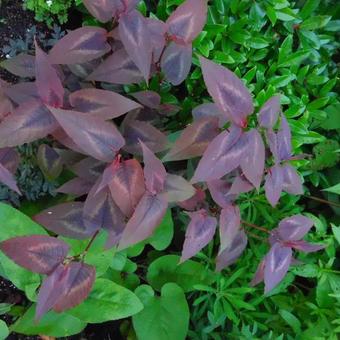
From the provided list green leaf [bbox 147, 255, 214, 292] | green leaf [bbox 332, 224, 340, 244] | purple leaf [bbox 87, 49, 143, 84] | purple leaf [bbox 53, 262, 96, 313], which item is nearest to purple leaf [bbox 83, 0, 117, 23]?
purple leaf [bbox 87, 49, 143, 84]

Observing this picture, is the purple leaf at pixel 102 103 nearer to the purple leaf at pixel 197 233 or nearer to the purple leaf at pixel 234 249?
the purple leaf at pixel 197 233

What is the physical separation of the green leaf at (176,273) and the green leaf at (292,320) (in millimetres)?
248

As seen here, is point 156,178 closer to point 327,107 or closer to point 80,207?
point 80,207

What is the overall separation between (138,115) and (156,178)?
342 mm

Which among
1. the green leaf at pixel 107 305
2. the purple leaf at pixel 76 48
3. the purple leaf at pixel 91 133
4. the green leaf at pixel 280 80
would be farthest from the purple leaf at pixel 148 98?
the green leaf at pixel 107 305

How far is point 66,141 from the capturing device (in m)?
1.29

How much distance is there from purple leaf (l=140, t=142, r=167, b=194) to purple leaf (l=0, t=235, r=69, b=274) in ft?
0.79

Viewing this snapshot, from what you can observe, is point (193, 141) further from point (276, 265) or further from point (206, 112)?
point (276, 265)

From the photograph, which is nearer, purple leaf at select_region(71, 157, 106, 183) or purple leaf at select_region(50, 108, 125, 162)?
purple leaf at select_region(50, 108, 125, 162)

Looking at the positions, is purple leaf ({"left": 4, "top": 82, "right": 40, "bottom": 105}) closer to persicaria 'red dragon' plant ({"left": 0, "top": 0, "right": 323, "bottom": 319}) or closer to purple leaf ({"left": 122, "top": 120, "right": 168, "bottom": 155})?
persicaria 'red dragon' plant ({"left": 0, "top": 0, "right": 323, "bottom": 319})

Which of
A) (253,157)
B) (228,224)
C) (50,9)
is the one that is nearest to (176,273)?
(228,224)

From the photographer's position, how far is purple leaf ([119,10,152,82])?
3.83 ft

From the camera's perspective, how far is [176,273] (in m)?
1.77

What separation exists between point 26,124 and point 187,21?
1.55 feet
